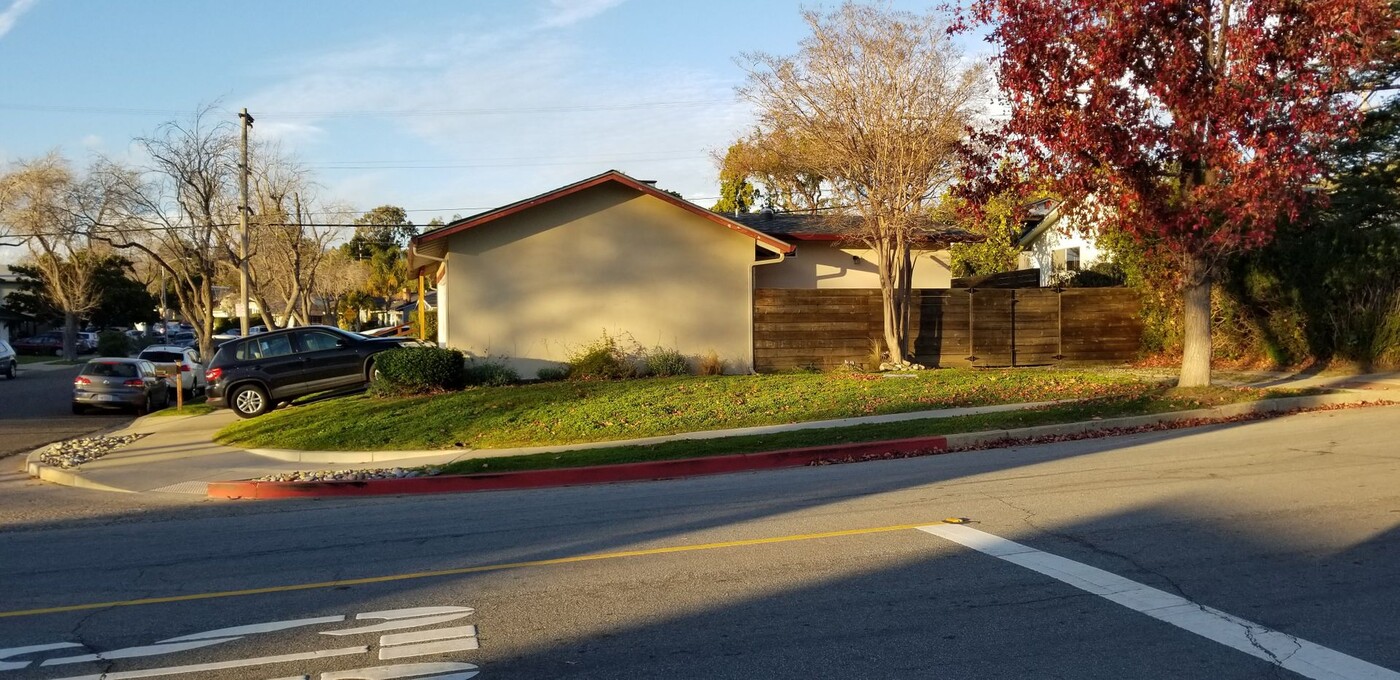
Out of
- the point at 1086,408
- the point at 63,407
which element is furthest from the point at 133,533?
the point at 63,407

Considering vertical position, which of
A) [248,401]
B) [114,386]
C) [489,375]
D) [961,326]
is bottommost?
[248,401]

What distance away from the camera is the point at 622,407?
1753 centimetres

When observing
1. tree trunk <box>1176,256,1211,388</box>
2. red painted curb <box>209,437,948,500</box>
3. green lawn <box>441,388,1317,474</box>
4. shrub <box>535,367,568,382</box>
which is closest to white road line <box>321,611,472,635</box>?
A: red painted curb <box>209,437,948,500</box>

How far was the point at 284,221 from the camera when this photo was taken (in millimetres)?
38812

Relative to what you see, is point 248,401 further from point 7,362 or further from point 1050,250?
point 1050,250

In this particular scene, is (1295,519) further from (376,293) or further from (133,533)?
(376,293)

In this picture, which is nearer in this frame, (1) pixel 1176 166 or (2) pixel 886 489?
(2) pixel 886 489

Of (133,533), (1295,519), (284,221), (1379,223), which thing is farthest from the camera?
(284,221)

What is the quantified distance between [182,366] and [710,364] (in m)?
15.8

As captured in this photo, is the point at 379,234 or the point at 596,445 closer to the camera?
the point at 596,445

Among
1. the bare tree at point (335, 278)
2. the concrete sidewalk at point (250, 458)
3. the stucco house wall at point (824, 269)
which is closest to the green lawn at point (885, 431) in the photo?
the concrete sidewalk at point (250, 458)

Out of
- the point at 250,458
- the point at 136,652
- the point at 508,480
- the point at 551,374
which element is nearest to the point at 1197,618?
the point at 136,652

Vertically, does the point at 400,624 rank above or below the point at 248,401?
below

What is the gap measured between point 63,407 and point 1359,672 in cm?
3008
